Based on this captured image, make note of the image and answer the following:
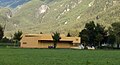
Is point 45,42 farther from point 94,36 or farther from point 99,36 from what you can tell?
point 99,36

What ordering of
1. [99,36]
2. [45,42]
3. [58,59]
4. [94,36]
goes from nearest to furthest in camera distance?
[58,59], [99,36], [94,36], [45,42]

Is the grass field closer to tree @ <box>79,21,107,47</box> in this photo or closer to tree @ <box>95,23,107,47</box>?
tree @ <box>95,23,107,47</box>

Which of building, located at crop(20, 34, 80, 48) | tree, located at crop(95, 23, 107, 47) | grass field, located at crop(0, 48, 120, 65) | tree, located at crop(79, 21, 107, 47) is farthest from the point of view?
building, located at crop(20, 34, 80, 48)

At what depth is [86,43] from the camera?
458 feet

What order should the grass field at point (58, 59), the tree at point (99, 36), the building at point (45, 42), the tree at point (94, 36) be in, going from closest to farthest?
the grass field at point (58, 59)
the tree at point (99, 36)
the tree at point (94, 36)
the building at point (45, 42)

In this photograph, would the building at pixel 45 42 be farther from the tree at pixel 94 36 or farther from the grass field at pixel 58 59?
the grass field at pixel 58 59

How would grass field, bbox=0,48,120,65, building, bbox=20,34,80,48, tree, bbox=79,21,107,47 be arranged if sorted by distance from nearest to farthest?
grass field, bbox=0,48,120,65, tree, bbox=79,21,107,47, building, bbox=20,34,80,48

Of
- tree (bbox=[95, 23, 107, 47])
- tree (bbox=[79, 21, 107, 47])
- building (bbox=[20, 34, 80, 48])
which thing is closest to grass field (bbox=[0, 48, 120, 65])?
tree (bbox=[95, 23, 107, 47])

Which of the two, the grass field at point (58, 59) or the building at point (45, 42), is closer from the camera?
the grass field at point (58, 59)

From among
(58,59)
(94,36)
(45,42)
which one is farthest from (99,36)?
(58,59)

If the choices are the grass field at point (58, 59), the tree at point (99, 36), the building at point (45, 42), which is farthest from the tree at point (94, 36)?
the grass field at point (58, 59)

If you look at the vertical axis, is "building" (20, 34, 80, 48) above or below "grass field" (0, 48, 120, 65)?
above

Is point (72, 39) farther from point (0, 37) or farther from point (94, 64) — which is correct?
point (94, 64)

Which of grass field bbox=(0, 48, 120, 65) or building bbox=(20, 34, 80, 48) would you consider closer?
grass field bbox=(0, 48, 120, 65)
